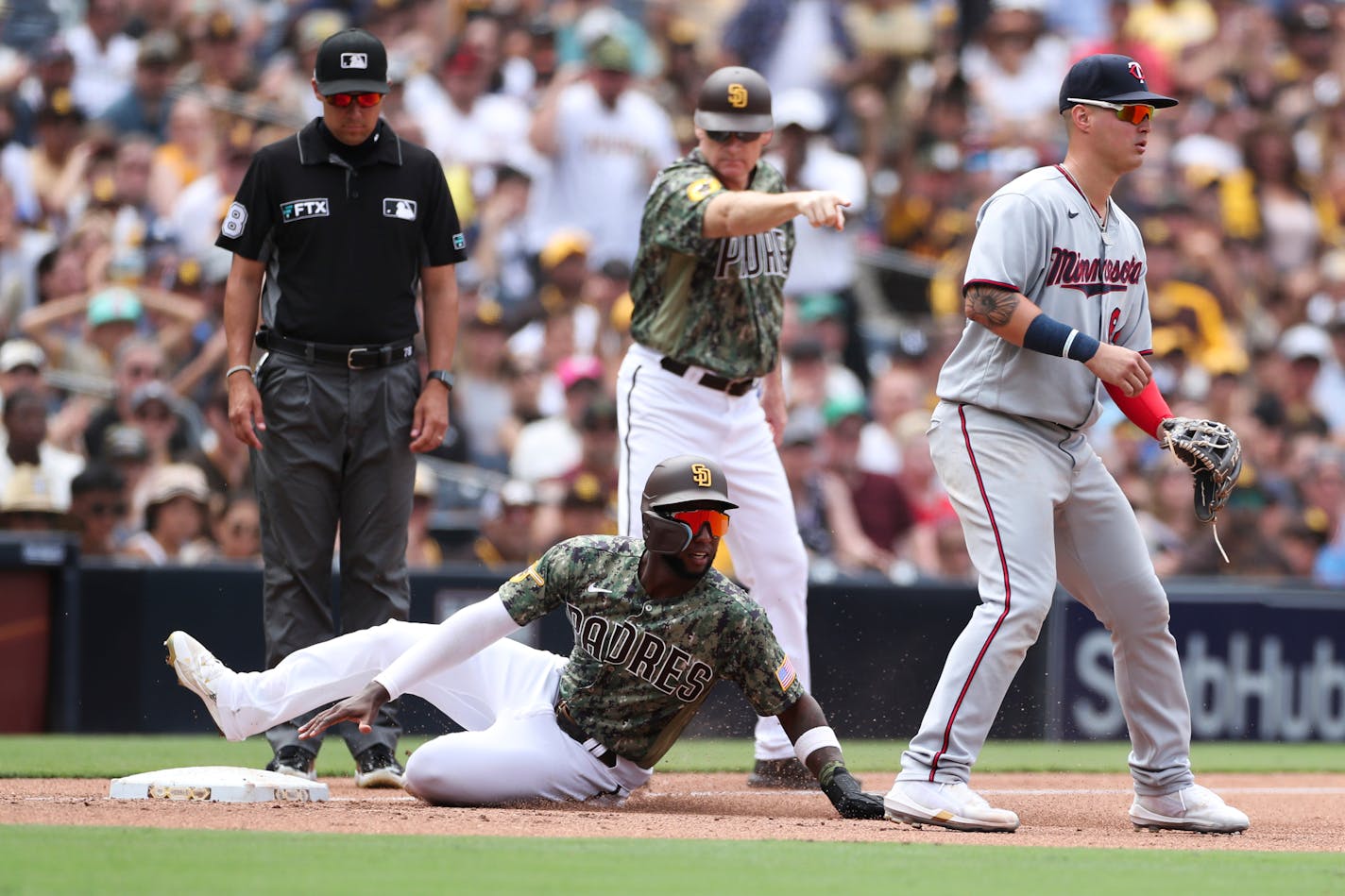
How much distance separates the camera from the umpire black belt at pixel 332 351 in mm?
6992

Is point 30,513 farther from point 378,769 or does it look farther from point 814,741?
point 814,741

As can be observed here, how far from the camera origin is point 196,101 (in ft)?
44.2

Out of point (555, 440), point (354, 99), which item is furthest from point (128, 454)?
point (354, 99)

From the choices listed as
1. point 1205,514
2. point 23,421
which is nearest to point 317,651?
point 1205,514

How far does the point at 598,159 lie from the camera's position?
14.0 metres

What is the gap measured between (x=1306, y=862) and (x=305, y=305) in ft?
12.5

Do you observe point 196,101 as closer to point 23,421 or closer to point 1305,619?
point 23,421

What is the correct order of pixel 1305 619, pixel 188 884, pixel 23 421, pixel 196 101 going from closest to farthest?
pixel 188 884, pixel 23 421, pixel 1305 619, pixel 196 101

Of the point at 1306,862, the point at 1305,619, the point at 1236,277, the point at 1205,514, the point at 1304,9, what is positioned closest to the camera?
the point at 1306,862

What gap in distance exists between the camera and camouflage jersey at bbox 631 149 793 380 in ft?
23.2

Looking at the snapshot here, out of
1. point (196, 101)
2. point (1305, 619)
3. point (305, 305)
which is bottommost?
point (1305, 619)

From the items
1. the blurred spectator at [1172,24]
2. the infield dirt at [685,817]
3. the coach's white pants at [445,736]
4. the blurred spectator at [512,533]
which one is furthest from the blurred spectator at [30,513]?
the blurred spectator at [1172,24]

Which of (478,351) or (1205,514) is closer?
(1205,514)

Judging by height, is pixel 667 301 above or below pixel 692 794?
above
